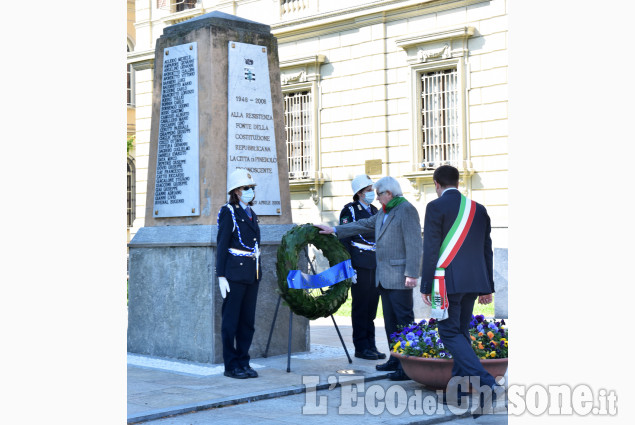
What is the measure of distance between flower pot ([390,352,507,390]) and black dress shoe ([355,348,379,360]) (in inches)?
72.4

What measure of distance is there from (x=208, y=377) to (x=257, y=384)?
0.65 m

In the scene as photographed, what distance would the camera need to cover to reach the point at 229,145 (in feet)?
30.8

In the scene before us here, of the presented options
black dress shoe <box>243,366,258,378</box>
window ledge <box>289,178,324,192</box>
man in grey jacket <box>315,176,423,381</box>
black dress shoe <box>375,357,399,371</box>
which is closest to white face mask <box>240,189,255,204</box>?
man in grey jacket <box>315,176,423,381</box>

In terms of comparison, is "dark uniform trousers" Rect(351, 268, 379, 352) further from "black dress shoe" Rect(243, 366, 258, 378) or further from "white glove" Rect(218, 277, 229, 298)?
"white glove" Rect(218, 277, 229, 298)

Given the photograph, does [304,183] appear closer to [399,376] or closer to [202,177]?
[202,177]

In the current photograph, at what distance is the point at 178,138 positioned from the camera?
9.60m

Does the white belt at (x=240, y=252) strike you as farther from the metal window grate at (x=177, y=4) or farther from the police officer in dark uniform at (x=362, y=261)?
the metal window grate at (x=177, y=4)

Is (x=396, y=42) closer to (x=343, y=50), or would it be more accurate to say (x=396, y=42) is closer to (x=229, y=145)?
(x=343, y=50)

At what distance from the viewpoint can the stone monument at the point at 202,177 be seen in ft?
30.3

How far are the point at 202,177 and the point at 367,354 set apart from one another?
2.54 meters

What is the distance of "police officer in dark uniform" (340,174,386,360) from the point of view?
949 centimetres

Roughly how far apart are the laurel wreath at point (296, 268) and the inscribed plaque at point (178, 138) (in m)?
1.15

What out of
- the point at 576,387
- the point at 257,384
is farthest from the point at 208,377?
the point at 576,387

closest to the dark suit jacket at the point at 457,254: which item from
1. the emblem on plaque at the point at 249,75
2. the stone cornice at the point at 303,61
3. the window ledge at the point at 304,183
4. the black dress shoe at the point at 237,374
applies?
the black dress shoe at the point at 237,374
